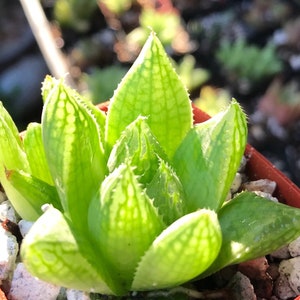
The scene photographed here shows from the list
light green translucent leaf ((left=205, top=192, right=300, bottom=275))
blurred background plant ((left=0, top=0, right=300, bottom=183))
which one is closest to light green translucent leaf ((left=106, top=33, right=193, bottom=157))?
light green translucent leaf ((left=205, top=192, right=300, bottom=275))

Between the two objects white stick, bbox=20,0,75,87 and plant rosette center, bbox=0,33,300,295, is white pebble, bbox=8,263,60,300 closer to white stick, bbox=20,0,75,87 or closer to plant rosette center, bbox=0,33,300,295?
plant rosette center, bbox=0,33,300,295

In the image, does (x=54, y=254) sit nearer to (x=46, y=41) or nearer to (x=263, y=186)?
(x=263, y=186)

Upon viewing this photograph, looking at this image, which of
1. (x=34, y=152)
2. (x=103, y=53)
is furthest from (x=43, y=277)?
(x=103, y=53)

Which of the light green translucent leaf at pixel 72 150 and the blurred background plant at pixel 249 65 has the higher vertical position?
the light green translucent leaf at pixel 72 150

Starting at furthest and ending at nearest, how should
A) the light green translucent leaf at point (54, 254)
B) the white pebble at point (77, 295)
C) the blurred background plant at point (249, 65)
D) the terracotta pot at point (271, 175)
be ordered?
the blurred background plant at point (249, 65) < the terracotta pot at point (271, 175) < the white pebble at point (77, 295) < the light green translucent leaf at point (54, 254)

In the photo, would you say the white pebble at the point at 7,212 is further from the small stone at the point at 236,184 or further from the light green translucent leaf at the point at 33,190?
the small stone at the point at 236,184

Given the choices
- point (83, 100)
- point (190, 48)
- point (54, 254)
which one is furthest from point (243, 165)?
point (190, 48)

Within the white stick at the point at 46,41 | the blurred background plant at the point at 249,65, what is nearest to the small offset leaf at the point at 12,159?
the white stick at the point at 46,41
